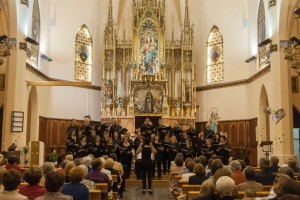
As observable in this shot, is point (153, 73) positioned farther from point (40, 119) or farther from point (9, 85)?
point (9, 85)

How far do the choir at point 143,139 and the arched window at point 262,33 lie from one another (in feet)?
22.6

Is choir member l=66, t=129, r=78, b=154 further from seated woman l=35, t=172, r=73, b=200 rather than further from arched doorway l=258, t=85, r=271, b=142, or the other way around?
arched doorway l=258, t=85, r=271, b=142

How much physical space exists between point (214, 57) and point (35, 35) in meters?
10.9

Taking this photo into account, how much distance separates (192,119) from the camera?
24.0 m

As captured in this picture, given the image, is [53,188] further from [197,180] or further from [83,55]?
[83,55]

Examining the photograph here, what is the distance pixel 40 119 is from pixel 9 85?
4.19m

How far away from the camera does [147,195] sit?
38.9 feet

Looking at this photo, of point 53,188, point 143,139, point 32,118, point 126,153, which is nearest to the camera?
point 53,188

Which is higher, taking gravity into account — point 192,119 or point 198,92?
point 198,92

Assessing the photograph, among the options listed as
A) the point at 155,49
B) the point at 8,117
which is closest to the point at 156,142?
the point at 8,117

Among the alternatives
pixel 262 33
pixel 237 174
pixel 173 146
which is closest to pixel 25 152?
pixel 173 146

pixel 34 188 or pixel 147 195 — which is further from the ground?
pixel 34 188

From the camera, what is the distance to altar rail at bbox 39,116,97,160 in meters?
21.1

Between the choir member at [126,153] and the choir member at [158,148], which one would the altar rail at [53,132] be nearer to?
the choir member at [126,153]
